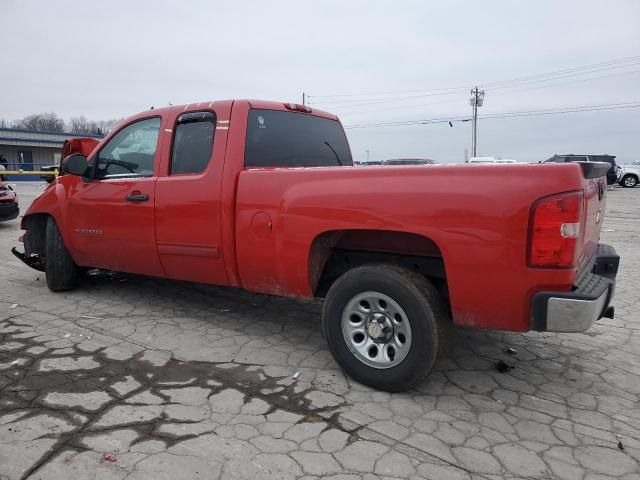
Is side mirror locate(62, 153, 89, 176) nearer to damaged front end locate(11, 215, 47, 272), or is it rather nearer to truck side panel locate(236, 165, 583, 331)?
damaged front end locate(11, 215, 47, 272)

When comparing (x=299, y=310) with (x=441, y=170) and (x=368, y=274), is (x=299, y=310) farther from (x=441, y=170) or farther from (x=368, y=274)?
(x=441, y=170)

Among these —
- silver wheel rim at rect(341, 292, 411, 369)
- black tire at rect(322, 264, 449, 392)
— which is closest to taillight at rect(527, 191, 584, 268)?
black tire at rect(322, 264, 449, 392)

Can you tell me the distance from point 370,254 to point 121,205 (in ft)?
7.92

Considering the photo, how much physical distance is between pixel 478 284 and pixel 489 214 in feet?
1.33

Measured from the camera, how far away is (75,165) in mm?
4652

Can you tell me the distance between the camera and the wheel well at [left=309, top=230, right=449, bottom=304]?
10.5 ft

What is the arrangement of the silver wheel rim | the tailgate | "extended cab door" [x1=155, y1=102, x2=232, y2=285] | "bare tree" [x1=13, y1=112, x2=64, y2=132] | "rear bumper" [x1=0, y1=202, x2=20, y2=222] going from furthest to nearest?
"bare tree" [x1=13, y1=112, x2=64, y2=132], "rear bumper" [x1=0, y1=202, x2=20, y2=222], "extended cab door" [x1=155, y1=102, x2=232, y2=285], the silver wheel rim, the tailgate

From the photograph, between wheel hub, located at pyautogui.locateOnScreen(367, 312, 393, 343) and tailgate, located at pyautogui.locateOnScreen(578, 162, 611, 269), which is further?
wheel hub, located at pyautogui.locateOnScreen(367, 312, 393, 343)

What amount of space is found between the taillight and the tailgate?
0.22 meters

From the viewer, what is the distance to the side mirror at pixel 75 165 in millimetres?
4648

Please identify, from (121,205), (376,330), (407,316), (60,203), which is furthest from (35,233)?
(407,316)

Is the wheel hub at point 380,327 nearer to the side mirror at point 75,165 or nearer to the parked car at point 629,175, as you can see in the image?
the side mirror at point 75,165

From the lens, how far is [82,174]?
474 cm

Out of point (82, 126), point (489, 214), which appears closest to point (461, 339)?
point (489, 214)
